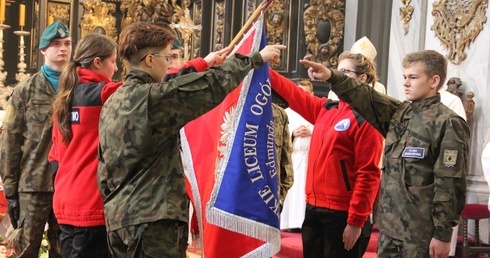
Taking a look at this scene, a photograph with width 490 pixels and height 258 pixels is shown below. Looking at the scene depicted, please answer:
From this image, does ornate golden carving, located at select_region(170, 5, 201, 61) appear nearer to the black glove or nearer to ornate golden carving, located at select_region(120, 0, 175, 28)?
ornate golden carving, located at select_region(120, 0, 175, 28)

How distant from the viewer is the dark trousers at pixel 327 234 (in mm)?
3820

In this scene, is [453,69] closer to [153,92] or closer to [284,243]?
[284,243]

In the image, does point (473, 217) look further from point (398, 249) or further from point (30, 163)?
point (30, 163)

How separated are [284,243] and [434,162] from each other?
149 inches

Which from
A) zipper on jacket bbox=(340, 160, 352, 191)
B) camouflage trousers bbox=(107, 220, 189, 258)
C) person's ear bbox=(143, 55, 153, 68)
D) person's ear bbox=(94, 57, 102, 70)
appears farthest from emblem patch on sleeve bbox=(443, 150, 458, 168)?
person's ear bbox=(94, 57, 102, 70)

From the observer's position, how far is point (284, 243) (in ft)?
22.7

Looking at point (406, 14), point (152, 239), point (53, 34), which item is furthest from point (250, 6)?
point (152, 239)

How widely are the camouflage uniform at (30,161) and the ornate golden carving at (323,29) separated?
5180 mm

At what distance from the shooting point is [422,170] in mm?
3246

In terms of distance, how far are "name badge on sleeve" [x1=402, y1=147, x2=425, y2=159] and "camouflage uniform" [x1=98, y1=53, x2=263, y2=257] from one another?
0.85 meters

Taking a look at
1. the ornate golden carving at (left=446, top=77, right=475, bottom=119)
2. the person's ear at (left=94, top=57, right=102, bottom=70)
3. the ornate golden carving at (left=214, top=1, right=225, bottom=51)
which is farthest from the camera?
the ornate golden carving at (left=214, top=1, right=225, bottom=51)

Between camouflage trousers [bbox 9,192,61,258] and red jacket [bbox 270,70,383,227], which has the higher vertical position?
red jacket [bbox 270,70,383,227]

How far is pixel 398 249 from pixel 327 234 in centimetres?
58

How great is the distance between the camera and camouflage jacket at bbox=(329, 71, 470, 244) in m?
3.17
